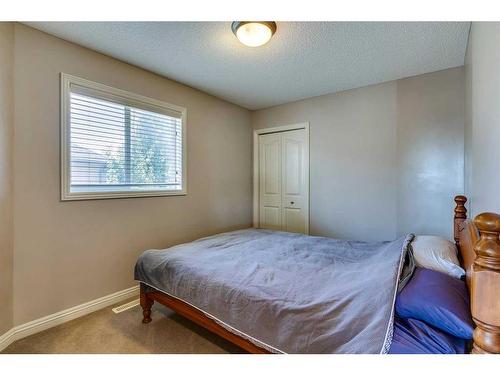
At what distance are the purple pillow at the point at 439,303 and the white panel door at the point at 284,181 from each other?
241 centimetres

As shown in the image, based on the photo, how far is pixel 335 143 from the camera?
11.0ft

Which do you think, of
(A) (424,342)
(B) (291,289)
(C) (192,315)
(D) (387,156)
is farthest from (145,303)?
(D) (387,156)

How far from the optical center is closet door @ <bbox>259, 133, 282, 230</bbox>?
392 centimetres

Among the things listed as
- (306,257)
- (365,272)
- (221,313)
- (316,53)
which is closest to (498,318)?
(365,272)

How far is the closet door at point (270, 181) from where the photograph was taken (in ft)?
12.9

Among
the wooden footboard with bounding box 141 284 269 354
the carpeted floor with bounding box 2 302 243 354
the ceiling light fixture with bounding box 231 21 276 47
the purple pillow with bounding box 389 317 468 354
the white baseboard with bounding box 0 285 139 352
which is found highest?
the ceiling light fixture with bounding box 231 21 276 47

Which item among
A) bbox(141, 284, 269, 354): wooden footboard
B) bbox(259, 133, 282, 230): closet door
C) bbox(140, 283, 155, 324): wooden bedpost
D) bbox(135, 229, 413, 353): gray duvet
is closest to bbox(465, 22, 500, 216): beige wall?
bbox(135, 229, 413, 353): gray duvet

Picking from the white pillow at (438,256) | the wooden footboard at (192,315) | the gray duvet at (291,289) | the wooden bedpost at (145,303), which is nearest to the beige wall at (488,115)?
the white pillow at (438,256)

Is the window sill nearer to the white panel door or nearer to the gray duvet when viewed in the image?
the gray duvet

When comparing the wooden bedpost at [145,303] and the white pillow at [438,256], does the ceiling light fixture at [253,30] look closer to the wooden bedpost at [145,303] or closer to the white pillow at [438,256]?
the white pillow at [438,256]

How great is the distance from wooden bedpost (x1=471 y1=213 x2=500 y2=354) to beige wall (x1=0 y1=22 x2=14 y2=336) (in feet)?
8.48

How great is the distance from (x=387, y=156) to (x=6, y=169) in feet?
11.8

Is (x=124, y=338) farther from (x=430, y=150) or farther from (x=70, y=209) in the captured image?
(x=430, y=150)

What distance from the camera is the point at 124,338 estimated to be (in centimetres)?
190
